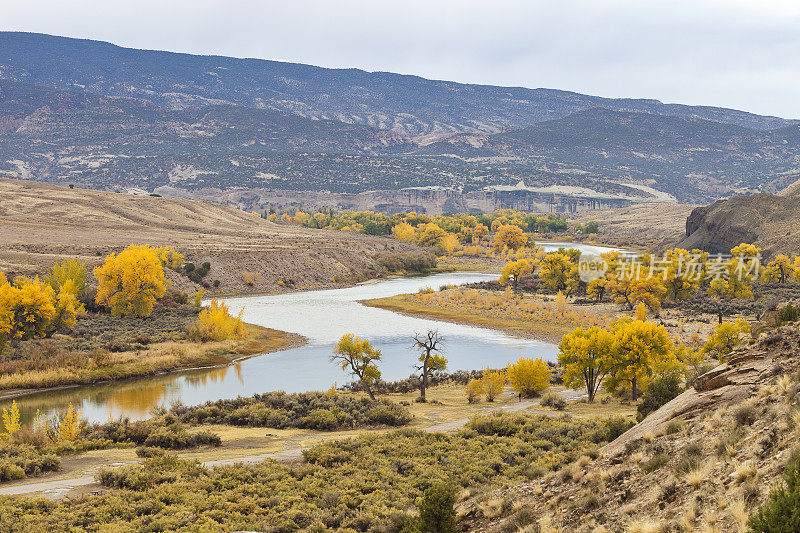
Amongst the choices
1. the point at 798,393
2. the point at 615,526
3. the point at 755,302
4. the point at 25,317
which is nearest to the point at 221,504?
the point at 615,526

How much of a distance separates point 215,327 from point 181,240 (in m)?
56.8

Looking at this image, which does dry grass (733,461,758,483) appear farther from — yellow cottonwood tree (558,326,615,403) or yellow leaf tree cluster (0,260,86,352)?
yellow leaf tree cluster (0,260,86,352)

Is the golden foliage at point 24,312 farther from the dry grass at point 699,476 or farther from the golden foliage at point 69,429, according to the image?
the dry grass at point 699,476

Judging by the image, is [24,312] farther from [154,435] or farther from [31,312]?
[154,435]

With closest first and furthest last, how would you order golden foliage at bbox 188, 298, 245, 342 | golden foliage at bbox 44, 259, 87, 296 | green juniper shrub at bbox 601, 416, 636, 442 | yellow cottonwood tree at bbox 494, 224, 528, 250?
1. green juniper shrub at bbox 601, 416, 636, 442
2. golden foliage at bbox 188, 298, 245, 342
3. golden foliage at bbox 44, 259, 87, 296
4. yellow cottonwood tree at bbox 494, 224, 528, 250

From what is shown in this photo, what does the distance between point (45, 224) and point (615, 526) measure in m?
120

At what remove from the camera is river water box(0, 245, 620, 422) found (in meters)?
43.1

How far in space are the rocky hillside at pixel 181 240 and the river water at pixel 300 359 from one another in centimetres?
976

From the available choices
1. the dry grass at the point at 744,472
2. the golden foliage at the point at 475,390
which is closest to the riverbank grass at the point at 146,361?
the golden foliage at the point at 475,390

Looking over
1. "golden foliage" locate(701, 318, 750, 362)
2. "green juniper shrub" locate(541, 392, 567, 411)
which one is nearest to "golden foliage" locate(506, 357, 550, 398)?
"green juniper shrub" locate(541, 392, 567, 411)

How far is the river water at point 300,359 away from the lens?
43.1 metres

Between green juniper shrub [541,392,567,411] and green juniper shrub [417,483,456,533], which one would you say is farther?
green juniper shrub [541,392,567,411]

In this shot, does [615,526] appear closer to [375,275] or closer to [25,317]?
[25,317]

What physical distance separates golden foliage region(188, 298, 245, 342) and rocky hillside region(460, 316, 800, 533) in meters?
48.6
